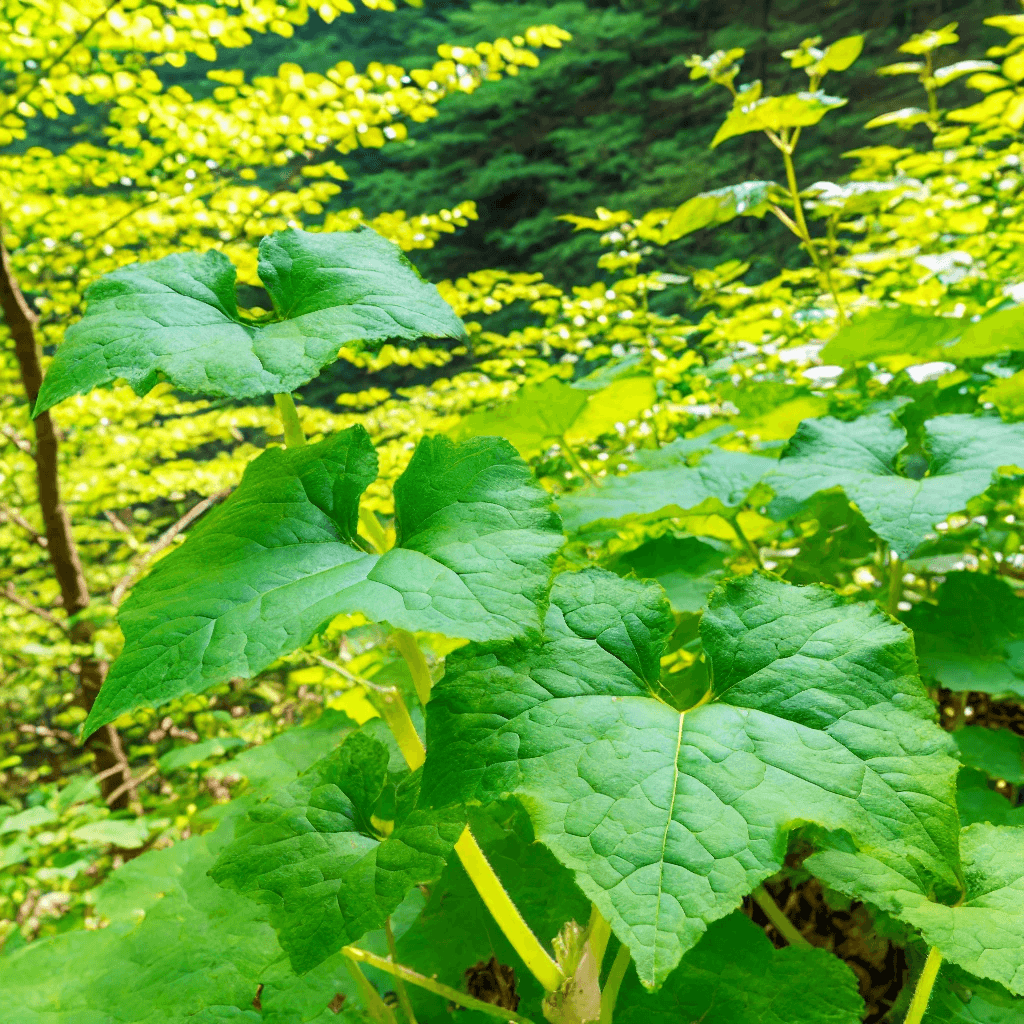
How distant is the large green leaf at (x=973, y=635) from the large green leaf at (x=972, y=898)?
0.89ft

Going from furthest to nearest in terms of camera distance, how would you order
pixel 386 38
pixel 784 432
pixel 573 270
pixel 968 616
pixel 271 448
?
1. pixel 386 38
2. pixel 573 270
3. pixel 784 432
4. pixel 968 616
5. pixel 271 448

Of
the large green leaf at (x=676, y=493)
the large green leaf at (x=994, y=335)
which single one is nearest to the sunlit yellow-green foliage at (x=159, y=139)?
the large green leaf at (x=676, y=493)

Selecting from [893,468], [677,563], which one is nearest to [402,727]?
[677,563]

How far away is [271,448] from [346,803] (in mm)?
249

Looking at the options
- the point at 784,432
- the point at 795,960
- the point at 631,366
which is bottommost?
the point at 795,960

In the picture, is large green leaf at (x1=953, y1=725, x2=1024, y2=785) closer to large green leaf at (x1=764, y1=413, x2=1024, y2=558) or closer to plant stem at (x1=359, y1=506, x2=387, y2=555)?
large green leaf at (x1=764, y1=413, x2=1024, y2=558)

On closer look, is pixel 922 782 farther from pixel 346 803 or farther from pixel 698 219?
pixel 698 219

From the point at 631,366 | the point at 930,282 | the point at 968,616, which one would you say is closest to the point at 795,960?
the point at 968,616

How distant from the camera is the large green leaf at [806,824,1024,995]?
0.38m

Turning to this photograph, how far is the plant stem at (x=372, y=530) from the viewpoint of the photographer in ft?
1.56

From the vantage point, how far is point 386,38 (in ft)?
41.9

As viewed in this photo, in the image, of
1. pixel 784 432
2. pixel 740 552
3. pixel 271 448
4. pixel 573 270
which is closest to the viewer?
pixel 271 448

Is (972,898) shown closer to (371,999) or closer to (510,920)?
(510,920)

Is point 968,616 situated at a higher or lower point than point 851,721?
lower
